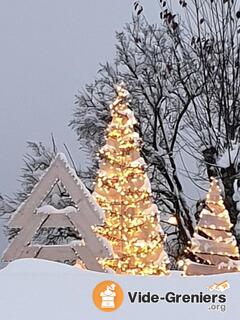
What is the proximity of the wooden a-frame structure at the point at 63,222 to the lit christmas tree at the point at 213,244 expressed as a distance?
1.96 m

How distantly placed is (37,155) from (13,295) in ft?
36.8

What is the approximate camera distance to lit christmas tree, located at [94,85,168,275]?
7.67 m

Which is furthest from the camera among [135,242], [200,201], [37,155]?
[37,155]

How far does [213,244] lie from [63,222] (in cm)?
231

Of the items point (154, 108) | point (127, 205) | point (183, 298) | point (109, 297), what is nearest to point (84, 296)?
point (109, 297)

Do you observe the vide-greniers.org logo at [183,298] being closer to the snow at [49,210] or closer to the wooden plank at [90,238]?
the wooden plank at [90,238]

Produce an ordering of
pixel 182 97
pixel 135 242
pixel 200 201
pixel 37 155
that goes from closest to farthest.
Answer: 1. pixel 135 242
2. pixel 200 201
3. pixel 182 97
4. pixel 37 155

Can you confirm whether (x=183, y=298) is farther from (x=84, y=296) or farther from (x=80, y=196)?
(x=80, y=196)

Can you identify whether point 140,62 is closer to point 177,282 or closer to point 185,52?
point 185,52

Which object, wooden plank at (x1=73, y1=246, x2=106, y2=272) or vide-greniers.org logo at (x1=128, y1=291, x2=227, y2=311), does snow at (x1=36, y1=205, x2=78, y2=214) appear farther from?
vide-greniers.org logo at (x1=128, y1=291, x2=227, y2=311)

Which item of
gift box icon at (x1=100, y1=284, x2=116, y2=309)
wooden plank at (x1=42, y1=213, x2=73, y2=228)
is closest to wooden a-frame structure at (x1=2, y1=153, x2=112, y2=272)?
wooden plank at (x1=42, y1=213, x2=73, y2=228)

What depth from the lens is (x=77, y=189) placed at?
5.58 meters

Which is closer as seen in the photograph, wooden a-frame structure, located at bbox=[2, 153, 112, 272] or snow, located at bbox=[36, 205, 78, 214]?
wooden a-frame structure, located at bbox=[2, 153, 112, 272]

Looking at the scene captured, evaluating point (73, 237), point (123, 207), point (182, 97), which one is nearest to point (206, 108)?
point (182, 97)
